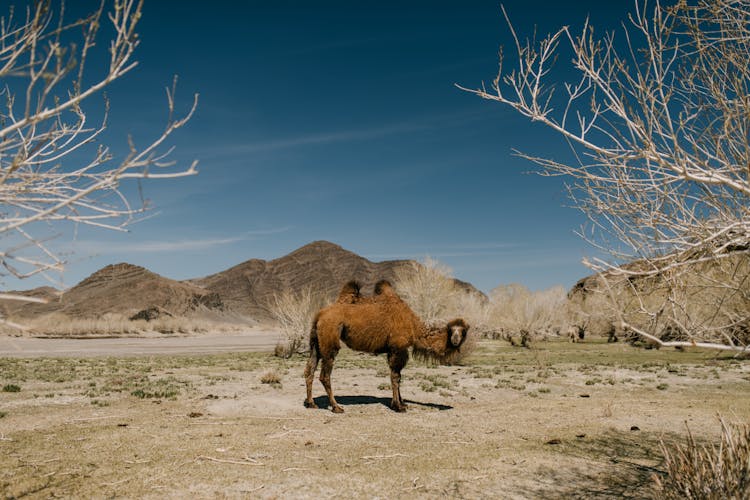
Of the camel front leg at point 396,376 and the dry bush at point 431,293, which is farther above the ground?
the dry bush at point 431,293

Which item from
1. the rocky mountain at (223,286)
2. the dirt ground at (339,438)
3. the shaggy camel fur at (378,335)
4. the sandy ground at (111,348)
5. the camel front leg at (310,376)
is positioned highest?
the rocky mountain at (223,286)

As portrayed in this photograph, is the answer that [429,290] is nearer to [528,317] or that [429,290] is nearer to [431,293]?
[431,293]

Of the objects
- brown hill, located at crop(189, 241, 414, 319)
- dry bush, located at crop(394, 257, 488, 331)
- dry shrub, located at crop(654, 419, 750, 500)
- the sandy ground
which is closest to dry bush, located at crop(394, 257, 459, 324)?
dry bush, located at crop(394, 257, 488, 331)

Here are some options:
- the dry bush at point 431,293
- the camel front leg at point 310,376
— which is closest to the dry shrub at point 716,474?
the camel front leg at point 310,376

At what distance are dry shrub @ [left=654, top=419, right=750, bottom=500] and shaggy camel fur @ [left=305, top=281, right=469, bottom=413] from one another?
624cm

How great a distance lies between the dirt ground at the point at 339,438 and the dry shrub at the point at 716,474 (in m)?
0.70

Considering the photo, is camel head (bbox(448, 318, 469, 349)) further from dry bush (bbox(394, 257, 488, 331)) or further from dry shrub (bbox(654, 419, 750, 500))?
dry bush (bbox(394, 257, 488, 331))

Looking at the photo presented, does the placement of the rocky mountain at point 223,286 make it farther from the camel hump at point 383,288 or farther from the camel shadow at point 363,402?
the camel hump at point 383,288

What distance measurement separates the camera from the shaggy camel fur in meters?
9.97

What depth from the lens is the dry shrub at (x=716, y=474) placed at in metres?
3.70

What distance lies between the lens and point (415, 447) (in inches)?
279

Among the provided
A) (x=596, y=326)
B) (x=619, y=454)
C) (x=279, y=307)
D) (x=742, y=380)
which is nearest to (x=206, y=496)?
(x=619, y=454)

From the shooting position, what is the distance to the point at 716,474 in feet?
12.4

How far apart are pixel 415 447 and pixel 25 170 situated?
5.86 m
